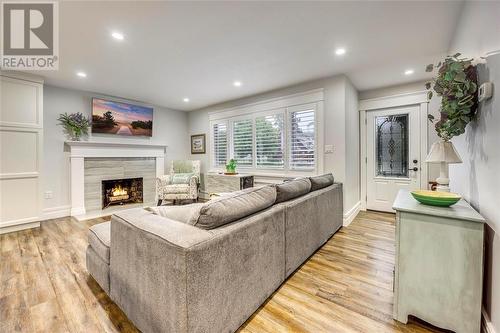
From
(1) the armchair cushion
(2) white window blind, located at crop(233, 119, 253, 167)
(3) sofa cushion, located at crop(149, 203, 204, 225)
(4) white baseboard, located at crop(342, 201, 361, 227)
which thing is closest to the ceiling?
(2) white window blind, located at crop(233, 119, 253, 167)

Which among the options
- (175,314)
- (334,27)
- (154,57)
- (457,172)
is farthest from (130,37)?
(457,172)

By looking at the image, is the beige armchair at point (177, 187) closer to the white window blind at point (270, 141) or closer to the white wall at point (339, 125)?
the white window blind at point (270, 141)

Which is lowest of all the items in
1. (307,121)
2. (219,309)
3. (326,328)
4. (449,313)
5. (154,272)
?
(326,328)

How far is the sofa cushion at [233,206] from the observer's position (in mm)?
1287

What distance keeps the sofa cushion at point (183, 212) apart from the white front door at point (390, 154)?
4012 millimetres

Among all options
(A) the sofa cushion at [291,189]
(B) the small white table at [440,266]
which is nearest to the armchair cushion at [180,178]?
(A) the sofa cushion at [291,189]

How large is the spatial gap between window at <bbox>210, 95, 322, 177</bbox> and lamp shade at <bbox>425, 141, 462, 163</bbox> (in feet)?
6.58

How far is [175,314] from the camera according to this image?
1066mm

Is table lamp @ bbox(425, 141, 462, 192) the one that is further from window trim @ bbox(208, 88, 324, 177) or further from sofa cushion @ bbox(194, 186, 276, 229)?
window trim @ bbox(208, 88, 324, 177)

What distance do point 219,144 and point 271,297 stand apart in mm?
4190

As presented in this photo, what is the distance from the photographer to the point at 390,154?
415 cm

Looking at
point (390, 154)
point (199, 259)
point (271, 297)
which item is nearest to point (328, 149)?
point (390, 154)

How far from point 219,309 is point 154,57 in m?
3.07

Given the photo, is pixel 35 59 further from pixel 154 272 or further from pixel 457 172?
pixel 457 172
